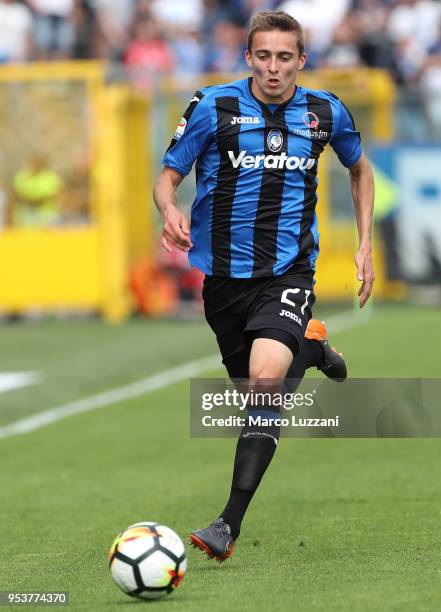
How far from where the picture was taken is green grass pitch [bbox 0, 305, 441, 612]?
585 cm

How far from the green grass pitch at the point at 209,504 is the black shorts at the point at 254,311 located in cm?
90

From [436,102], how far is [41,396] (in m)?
10.1

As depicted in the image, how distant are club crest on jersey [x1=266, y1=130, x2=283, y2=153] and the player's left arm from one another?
525 mm

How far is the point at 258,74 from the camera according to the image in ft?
22.2

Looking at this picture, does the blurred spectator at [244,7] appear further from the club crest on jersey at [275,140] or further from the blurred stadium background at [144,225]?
the club crest on jersey at [275,140]

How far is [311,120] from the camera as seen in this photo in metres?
6.88

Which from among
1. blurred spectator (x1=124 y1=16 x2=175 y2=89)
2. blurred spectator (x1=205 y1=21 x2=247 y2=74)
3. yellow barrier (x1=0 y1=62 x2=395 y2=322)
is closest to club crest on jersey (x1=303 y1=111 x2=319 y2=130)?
yellow barrier (x1=0 y1=62 x2=395 y2=322)

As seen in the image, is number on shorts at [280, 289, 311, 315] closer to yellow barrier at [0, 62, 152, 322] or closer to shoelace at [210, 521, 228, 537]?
shoelace at [210, 521, 228, 537]

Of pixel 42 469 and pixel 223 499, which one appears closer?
pixel 223 499

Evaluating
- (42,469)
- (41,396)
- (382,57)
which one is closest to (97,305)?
(382,57)

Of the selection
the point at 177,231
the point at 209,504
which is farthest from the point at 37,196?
the point at 177,231

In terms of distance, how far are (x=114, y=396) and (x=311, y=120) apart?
679 centimetres

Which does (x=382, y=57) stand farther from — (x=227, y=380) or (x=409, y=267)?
(x=227, y=380)

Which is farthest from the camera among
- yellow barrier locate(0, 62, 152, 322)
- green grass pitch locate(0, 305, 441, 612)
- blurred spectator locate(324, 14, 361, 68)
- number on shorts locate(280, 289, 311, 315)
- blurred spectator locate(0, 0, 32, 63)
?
blurred spectator locate(324, 14, 361, 68)
